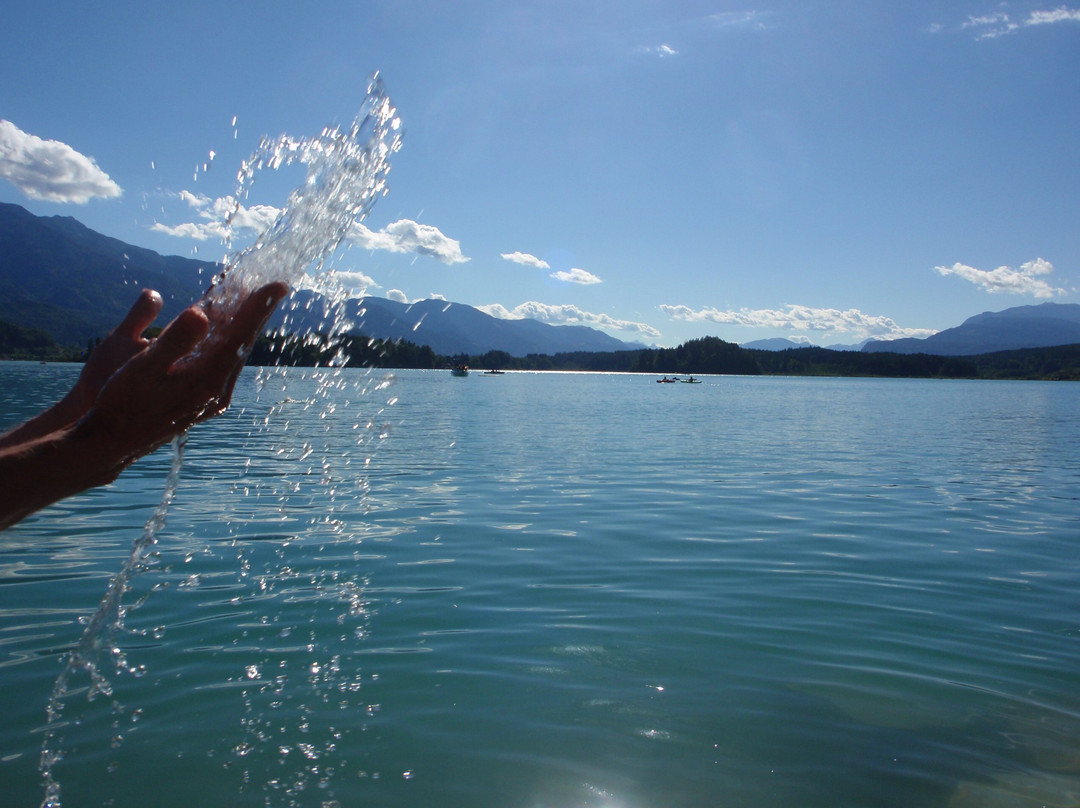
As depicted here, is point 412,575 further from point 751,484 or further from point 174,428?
point 751,484

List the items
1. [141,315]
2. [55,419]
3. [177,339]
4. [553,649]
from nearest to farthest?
[177,339], [55,419], [141,315], [553,649]

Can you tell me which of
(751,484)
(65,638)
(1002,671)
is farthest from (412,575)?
(751,484)

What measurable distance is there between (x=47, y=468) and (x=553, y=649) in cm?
654

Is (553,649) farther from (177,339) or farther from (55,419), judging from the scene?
(177,339)

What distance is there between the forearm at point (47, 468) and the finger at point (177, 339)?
1.53 ft

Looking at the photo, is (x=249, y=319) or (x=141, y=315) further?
(x=141, y=315)

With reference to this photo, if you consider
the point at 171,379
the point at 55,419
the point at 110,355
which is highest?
the point at 110,355

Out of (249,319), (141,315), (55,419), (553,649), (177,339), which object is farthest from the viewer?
(553,649)

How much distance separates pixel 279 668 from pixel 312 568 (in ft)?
14.2

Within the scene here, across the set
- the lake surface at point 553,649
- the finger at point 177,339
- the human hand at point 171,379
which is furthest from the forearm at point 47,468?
the lake surface at point 553,649

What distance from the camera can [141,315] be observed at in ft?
13.0

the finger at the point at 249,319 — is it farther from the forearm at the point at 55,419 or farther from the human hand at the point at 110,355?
the forearm at the point at 55,419

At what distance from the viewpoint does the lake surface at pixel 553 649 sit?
6020 mm

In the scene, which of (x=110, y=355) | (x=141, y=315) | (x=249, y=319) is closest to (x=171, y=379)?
(x=249, y=319)
